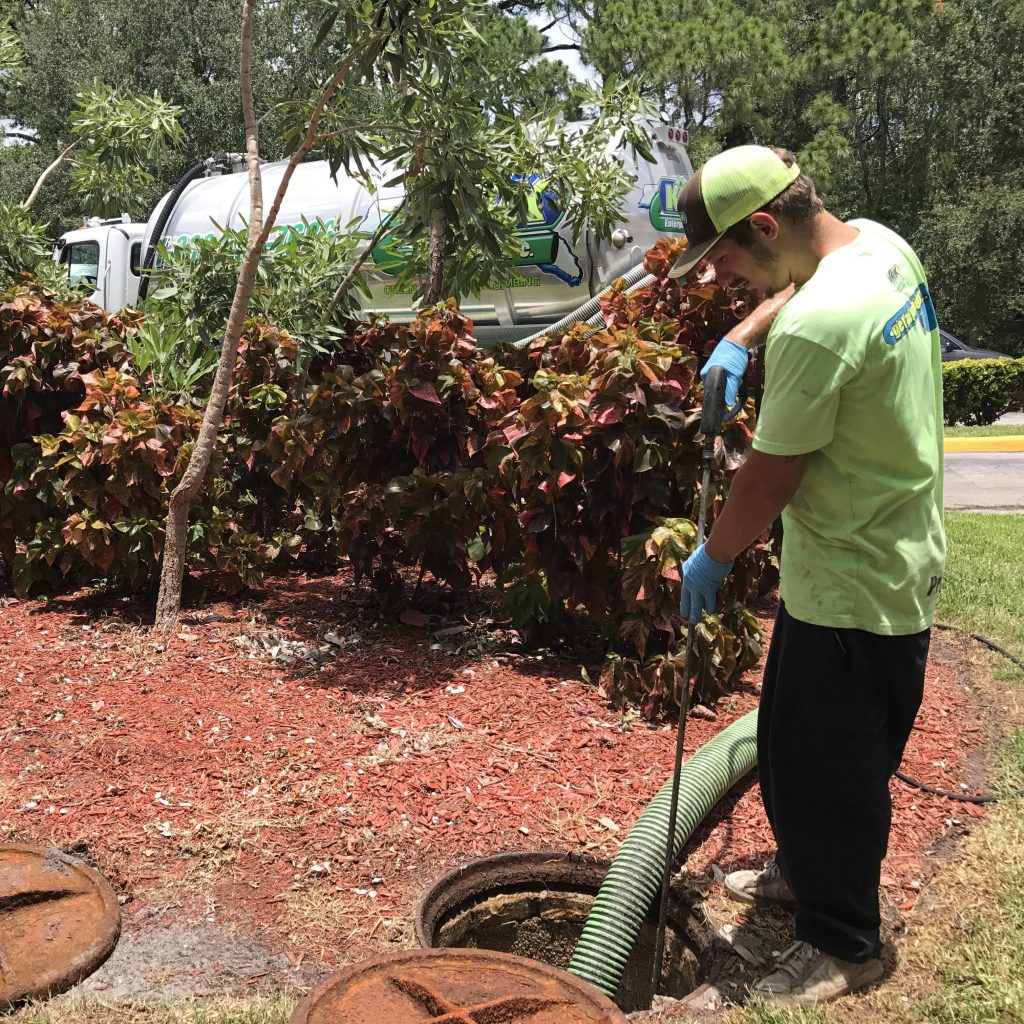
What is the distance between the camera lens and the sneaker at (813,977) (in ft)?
8.12

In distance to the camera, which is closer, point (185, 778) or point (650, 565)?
point (185, 778)

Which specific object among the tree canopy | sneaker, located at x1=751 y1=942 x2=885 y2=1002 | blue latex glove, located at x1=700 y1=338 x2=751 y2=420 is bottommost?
sneaker, located at x1=751 y1=942 x2=885 y2=1002

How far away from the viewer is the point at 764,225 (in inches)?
89.3

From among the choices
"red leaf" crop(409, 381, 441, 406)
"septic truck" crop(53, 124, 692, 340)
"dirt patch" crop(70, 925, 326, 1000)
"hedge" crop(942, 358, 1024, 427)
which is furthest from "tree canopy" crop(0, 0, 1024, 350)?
"dirt patch" crop(70, 925, 326, 1000)

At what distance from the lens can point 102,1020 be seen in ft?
7.60

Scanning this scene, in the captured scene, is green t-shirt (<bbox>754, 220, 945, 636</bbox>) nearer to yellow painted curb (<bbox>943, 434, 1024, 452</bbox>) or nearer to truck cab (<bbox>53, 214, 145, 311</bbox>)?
yellow painted curb (<bbox>943, 434, 1024, 452</bbox>)

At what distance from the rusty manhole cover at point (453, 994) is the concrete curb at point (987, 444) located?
38.1ft

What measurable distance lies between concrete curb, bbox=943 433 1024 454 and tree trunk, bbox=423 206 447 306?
9145mm

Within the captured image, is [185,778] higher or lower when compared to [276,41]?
lower

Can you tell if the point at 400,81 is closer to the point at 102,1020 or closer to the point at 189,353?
the point at 189,353

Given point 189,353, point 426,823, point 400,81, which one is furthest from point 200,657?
point 400,81

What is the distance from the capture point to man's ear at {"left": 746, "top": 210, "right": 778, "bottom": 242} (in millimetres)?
2256

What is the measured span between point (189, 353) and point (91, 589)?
1.34 meters

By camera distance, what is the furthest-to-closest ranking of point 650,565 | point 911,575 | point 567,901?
point 650,565, point 567,901, point 911,575
